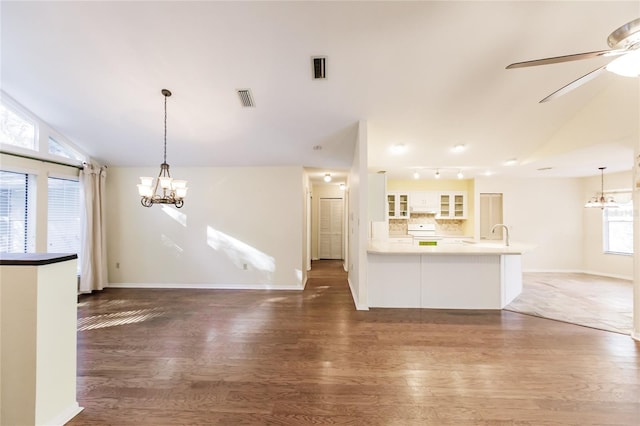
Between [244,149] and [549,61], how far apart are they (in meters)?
4.03

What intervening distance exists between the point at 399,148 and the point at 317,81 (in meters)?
2.14

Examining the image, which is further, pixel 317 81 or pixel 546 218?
pixel 546 218

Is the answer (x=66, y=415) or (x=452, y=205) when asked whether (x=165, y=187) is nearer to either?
(x=66, y=415)

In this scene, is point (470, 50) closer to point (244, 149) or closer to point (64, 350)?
point (244, 149)

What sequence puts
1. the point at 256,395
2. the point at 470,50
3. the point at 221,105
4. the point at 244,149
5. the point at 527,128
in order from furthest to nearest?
1. the point at 244,149
2. the point at 527,128
3. the point at 221,105
4. the point at 470,50
5. the point at 256,395

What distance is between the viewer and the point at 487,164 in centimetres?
534

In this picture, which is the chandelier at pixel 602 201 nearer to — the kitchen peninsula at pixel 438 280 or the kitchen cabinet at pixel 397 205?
the kitchen peninsula at pixel 438 280

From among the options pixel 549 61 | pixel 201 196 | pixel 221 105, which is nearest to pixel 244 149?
pixel 221 105

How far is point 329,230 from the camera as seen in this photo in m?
8.50

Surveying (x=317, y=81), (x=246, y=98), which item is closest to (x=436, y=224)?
(x=317, y=81)

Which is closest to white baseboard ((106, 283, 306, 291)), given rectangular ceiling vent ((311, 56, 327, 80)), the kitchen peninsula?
the kitchen peninsula

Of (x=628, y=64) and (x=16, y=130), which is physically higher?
(x=16, y=130)

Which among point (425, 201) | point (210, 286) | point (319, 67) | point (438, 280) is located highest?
point (319, 67)

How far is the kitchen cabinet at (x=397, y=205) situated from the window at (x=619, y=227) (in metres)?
4.29
